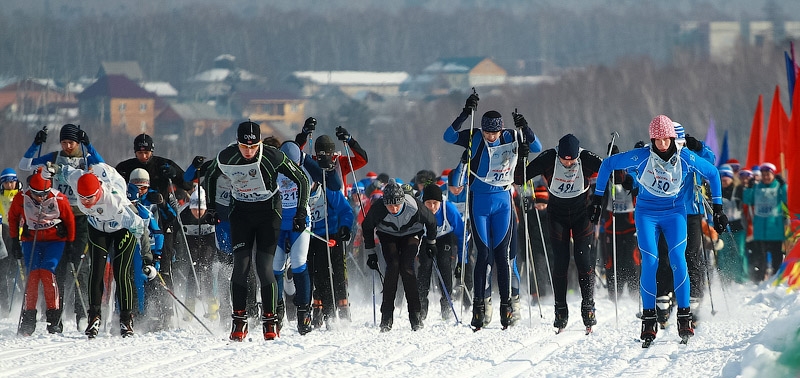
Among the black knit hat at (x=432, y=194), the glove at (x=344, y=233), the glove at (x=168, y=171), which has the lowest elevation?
the glove at (x=344, y=233)

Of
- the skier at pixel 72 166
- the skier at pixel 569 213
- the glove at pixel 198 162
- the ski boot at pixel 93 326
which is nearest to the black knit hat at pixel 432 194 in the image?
the skier at pixel 569 213

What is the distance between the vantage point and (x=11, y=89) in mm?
31516

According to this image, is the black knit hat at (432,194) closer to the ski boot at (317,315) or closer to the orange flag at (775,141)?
the ski boot at (317,315)

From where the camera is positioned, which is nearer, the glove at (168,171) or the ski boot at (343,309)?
the ski boot at (343,309)

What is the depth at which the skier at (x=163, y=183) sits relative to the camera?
34.3ft

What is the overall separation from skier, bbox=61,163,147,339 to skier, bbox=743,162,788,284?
10115 mm

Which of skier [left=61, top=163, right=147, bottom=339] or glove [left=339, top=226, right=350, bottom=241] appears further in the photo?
glove [left=339, top=226, right=350, bottom=241]

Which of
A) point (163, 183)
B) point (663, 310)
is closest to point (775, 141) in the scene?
point (663, 310)

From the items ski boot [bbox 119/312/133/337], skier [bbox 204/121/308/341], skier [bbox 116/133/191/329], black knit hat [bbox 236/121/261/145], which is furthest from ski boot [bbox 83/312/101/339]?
black knit hat [bbox 236/121/261/145]

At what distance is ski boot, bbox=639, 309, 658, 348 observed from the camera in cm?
831

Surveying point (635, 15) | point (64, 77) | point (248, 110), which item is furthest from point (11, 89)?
point (635, 15)

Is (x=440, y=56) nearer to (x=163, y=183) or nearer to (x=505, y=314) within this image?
(x=163, y=183)

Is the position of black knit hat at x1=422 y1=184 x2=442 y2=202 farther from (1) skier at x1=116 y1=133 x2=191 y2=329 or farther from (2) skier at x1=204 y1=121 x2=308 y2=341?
(2) skier at x1=204 y1=121 x2=308 y2=341

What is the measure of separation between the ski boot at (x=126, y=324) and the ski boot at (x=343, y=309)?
1971 mm
